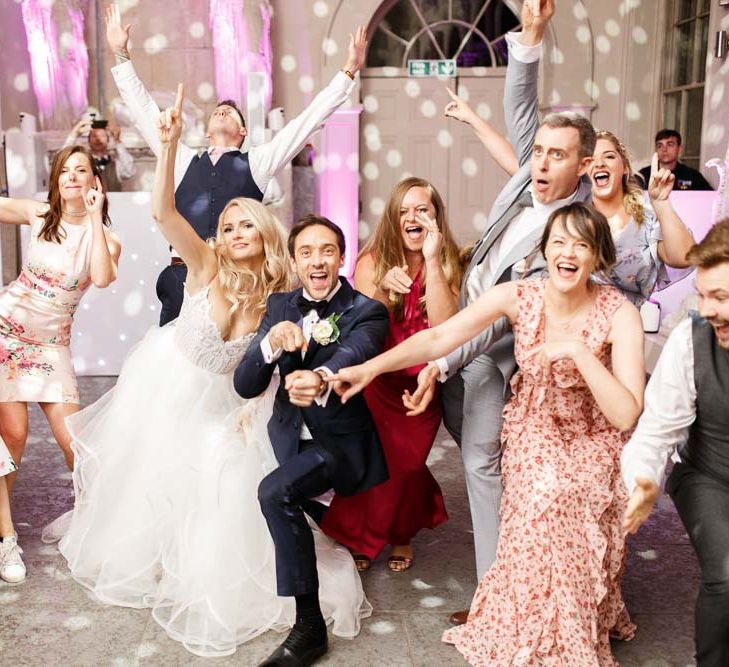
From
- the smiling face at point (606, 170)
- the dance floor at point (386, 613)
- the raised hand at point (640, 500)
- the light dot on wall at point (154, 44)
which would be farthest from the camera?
the light dot on wall at point (154, 44)

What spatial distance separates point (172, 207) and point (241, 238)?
10.0 inches

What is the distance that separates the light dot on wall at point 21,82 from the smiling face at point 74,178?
5.47 meters

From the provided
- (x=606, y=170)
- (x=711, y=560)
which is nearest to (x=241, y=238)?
(x=606, y=170)

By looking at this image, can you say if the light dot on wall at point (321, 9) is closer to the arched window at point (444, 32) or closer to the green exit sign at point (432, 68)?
the arched window at point (444, 32)

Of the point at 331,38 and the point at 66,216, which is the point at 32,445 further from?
the point at 331,38

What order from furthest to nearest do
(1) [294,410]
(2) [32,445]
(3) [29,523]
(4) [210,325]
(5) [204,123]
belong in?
(5) [204,123] < (2) [32,445] < (3) [29,523] < (4) [210,325] < (1) [294,410]

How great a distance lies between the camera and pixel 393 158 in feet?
26.3

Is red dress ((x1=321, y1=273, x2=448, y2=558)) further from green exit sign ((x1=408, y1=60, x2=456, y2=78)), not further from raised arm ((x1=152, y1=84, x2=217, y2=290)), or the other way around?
green exit sign ((x1=408, y1=60, x2=456, y2=78))

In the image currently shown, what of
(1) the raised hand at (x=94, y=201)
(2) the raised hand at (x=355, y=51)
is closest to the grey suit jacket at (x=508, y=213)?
(2) the raised hand at (x=355, y=51)

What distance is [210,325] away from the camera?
2590 mm

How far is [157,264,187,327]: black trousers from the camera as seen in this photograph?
3352 mm

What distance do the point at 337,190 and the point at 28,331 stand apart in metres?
5.15

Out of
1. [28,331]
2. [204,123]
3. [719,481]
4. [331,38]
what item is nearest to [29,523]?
[28,331]

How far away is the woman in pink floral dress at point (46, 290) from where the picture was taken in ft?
9.37
